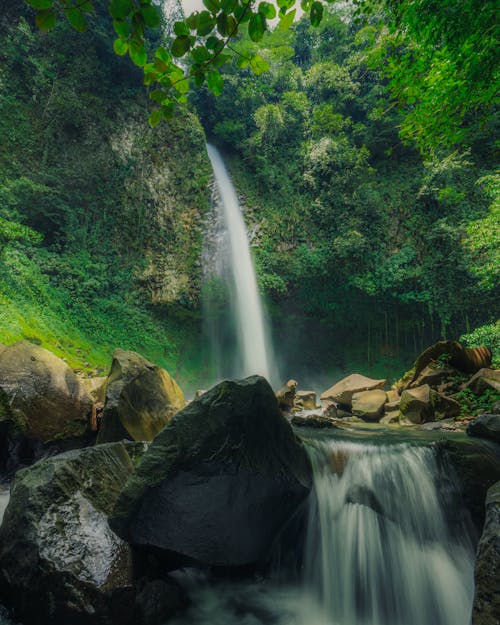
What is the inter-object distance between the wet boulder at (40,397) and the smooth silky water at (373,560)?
374 cm

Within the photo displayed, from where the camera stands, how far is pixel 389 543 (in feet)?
11.7

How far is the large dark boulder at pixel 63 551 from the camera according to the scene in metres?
2.48

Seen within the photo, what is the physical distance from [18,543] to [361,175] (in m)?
20.1

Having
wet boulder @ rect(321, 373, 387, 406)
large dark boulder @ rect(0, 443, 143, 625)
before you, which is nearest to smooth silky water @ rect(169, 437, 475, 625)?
large dark boulder @ rect(0, 443, 143, 625)

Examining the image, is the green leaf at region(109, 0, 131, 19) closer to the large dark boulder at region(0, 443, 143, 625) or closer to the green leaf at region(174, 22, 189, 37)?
the green leaf at region(174, 22, 189, 37)

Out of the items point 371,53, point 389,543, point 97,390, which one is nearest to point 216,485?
point 389,543

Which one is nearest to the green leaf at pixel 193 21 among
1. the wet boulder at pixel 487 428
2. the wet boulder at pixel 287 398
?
the wet boulder at pixel 487 428

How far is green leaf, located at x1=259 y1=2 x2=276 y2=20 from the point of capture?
1337 millimetres

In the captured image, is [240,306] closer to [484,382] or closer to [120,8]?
[484,382]

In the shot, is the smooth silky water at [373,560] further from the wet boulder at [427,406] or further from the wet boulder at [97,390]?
Result: the wet boulder at [97,390]

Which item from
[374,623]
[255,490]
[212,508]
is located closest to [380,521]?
[374,623]

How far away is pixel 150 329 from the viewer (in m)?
16.0

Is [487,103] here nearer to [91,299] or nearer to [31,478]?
[31,478]

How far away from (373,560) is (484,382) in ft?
17.4
